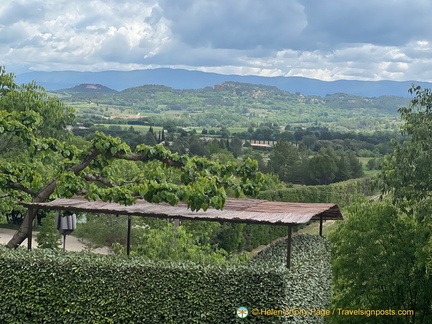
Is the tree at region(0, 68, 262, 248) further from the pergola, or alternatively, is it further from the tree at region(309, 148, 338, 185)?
the tree at region(309, 148, 338, 185)

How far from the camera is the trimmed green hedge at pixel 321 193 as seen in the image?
1982 inches

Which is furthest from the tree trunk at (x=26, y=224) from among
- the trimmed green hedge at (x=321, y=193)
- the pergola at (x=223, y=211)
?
the trimmed green hedge at (x=321, y=193)

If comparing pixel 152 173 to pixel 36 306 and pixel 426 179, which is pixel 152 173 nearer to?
pixel 36 306

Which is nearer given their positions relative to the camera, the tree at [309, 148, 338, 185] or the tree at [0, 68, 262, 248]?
the tree at [0, 68, 262, 248]

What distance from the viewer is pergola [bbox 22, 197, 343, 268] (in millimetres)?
11430

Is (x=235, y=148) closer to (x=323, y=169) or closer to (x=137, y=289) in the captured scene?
(x=323, y=169)

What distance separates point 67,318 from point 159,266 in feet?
6.29

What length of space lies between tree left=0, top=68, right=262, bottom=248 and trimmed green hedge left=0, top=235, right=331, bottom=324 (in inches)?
51.6

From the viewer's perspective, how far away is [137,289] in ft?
36.5

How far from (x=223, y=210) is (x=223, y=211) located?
0.16m

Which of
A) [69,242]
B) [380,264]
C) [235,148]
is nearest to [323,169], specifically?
[235,148]

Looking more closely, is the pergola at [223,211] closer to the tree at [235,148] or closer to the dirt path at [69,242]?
the dirt path at [69,242]

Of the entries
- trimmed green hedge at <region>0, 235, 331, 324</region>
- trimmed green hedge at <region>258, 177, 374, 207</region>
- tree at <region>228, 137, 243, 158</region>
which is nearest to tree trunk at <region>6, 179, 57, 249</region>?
trimmed green hedge at <region>0, 235, 331, 324</region>

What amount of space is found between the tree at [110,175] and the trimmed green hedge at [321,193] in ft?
106
